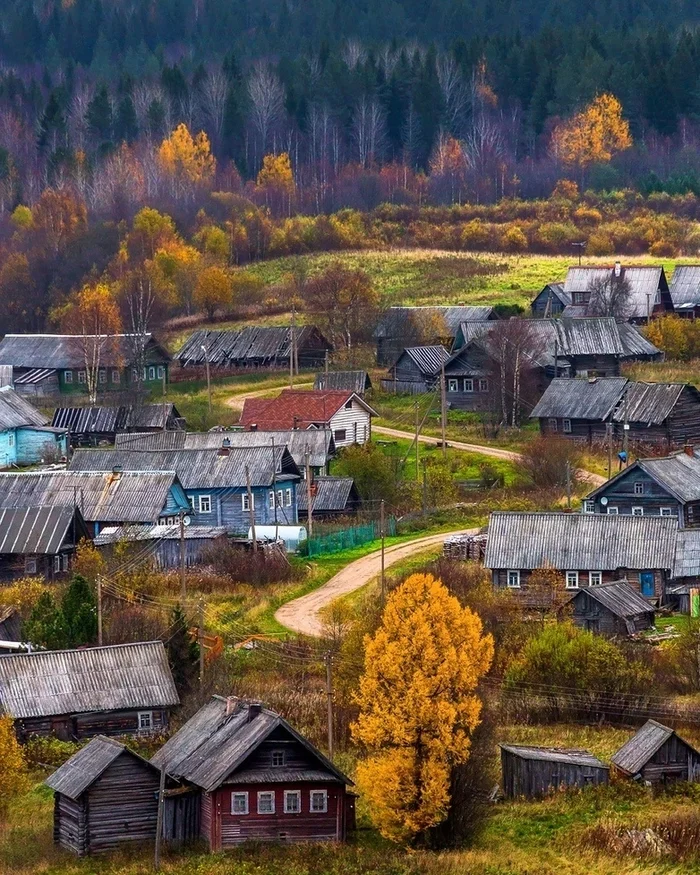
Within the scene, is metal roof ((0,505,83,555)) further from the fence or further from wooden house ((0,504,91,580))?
the fence

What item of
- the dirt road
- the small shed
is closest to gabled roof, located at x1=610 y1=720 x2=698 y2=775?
the small shed

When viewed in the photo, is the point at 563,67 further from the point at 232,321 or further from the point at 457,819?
the point at 457,819

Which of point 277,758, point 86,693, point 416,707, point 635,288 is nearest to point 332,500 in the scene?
point 86,693

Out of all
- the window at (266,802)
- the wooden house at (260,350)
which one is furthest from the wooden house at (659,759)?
the wooden house at (260,350)

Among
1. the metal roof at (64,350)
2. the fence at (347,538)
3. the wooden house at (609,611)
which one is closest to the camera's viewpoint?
the wooden house at (609,611)

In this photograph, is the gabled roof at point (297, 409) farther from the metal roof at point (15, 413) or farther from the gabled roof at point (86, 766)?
the gabled roof at point (86, 766)

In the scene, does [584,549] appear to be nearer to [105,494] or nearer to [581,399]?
[105,494]

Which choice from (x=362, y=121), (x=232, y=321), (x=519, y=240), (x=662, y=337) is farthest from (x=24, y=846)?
(x=362, y=121)
